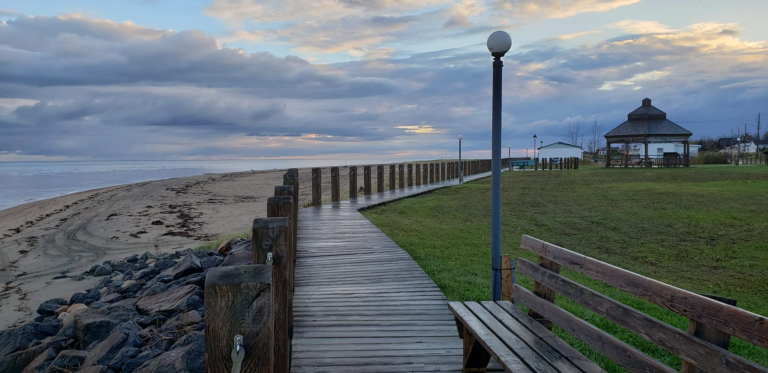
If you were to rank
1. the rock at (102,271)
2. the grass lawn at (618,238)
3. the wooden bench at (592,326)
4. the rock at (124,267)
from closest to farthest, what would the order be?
1. the wooden bench at (592,326)
2. the grass lawn at (618,238)
3. the rock at (102,271)
4. the rock at (124,267)

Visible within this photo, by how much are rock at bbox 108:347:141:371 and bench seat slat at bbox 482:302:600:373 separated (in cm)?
351

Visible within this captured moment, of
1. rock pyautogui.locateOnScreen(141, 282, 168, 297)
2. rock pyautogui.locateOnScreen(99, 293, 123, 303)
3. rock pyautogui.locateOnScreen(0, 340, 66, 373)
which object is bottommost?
rock pyautogui.locateOnScreen(0, 340, 66, 373)

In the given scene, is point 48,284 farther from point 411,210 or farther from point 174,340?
point 411,210

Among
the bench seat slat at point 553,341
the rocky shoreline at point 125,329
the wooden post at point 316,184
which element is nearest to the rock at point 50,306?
the rocky shoreline at point 125,329

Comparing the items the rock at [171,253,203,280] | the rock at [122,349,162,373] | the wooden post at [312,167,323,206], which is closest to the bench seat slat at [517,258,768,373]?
the rock at [122,349,162,373]

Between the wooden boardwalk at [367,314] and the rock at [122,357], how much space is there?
1676 millimetres

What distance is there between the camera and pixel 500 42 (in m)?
4.66

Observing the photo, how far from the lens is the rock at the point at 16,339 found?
5.85 m

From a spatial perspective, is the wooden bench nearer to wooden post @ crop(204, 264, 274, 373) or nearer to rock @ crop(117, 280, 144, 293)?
wooden post @ crop(204, 264, 274, 373)

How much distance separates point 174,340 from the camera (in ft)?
17.5

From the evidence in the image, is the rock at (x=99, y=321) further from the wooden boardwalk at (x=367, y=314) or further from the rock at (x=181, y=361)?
the wooden boardwalk at (x=367, y=314)

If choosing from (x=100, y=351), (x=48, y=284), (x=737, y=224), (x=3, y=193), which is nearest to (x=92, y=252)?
(x=48, y=284)

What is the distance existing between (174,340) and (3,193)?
30.2m

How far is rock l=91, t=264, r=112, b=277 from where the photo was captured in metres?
9.47
